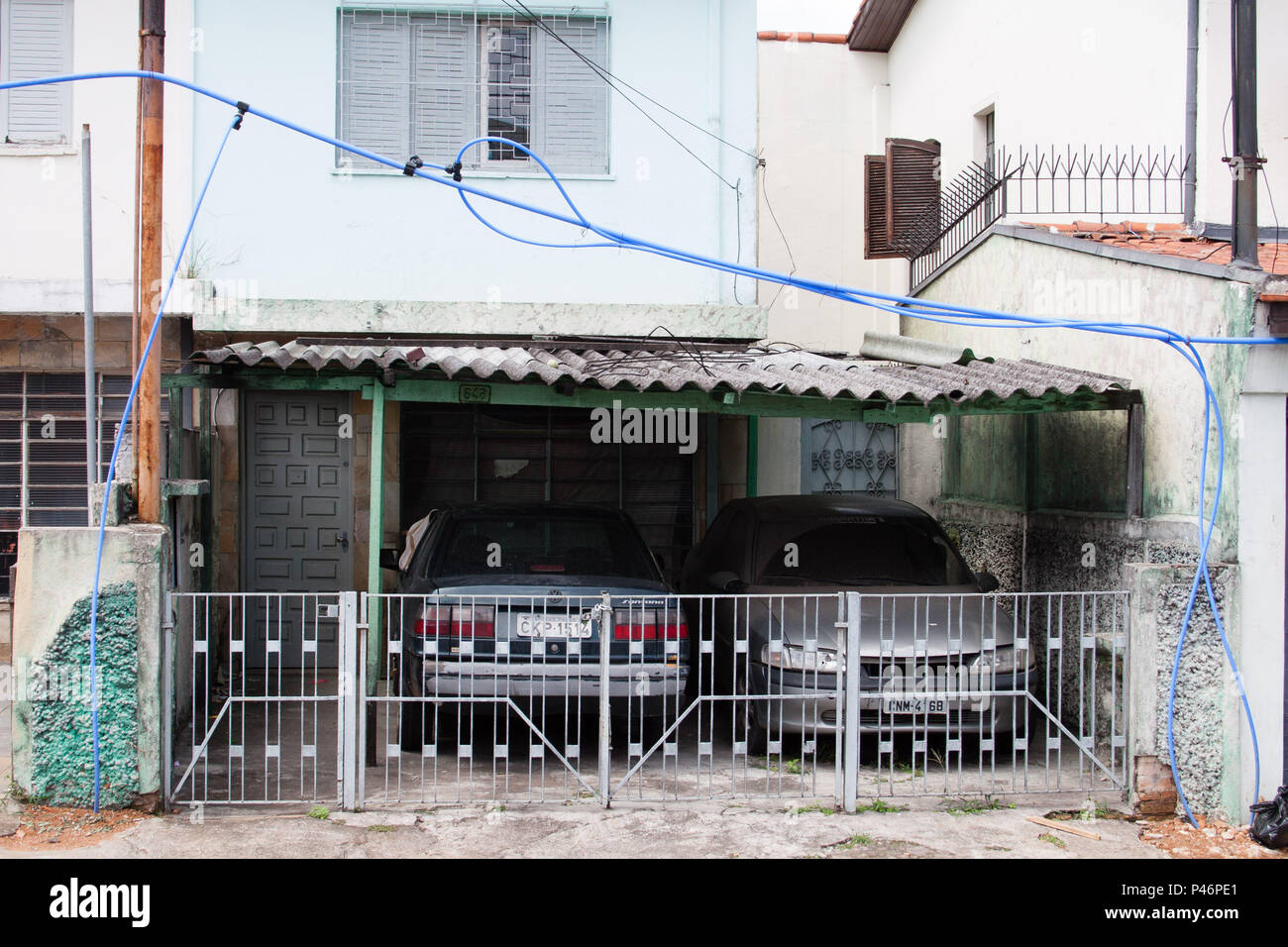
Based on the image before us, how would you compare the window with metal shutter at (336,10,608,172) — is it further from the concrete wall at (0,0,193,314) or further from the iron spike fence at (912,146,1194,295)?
the iron spike fence at (912,146,1194,295)

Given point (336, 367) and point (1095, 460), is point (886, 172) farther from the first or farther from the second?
point (336, 367)

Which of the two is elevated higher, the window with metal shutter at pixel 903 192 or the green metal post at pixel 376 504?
the window with metal shutter at pixel 903 192

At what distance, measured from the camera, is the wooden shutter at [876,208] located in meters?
11.5

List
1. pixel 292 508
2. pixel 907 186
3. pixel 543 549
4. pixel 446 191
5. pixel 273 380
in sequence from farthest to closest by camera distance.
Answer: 1. pixel 907 186
2. pixel 292 508
3. pixel 446 191
4. pixel 543 549
5. pixel 273 380

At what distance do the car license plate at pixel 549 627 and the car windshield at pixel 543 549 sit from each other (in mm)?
641

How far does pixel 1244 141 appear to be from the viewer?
20.3 feet

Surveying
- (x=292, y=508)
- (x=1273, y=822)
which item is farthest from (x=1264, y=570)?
(x=292, y=508)

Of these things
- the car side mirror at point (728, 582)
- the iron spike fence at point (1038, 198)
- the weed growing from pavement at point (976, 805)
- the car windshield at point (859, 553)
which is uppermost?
the iron spike fence at point (1038, 198)

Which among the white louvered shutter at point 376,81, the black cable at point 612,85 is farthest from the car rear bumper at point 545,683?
the white louvered shutter at point 376,81

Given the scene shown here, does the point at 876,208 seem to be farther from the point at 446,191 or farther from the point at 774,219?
the point at 446,191

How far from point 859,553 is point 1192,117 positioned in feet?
15.1

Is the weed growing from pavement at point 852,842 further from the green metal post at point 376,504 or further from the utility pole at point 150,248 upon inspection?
the utility pole at point 150,248
